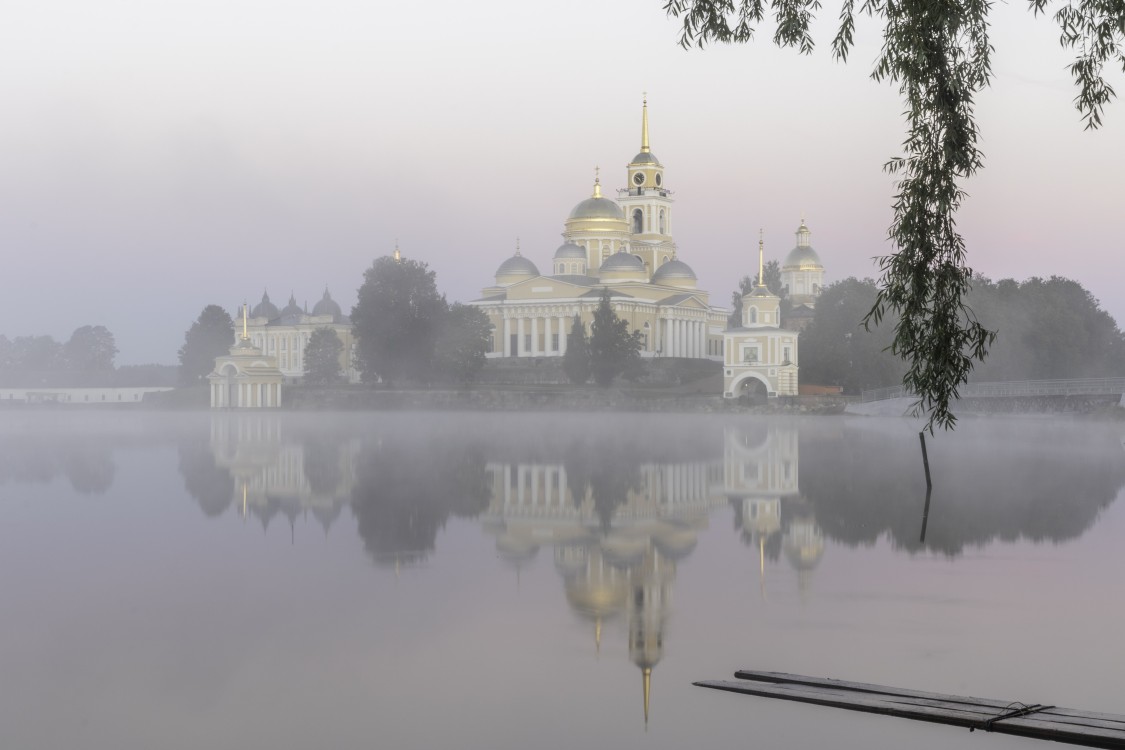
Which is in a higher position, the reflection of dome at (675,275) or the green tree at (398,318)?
the reflection of dome at (675,275)

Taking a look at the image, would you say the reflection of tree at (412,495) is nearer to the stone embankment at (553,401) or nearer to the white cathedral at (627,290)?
the stone embankment at (553,401)

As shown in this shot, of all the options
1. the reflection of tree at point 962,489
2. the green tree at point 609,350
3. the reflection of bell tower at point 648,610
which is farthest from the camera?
the green tree at point 609,350

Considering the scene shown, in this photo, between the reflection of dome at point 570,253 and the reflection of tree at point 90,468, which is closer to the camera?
the reflection of tree at point 90,468

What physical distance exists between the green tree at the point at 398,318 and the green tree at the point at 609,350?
11306 mm

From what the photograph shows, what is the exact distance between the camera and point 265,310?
137 m

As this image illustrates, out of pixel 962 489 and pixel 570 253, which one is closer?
pixel 962 489

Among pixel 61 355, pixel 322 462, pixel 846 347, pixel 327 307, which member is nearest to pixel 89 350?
pixel 61 355

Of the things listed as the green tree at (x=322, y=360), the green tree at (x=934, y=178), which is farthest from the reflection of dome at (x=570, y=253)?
the green tree at (x=934, y=178)

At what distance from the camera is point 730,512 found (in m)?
26.4

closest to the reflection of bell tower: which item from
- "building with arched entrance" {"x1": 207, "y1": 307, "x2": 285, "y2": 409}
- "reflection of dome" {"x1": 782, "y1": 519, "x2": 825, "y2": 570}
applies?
"reflection of dome" {"x1": 782, "y1": 519, "x2": 825, "y2": 570}

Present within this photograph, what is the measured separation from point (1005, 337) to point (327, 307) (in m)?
68.6

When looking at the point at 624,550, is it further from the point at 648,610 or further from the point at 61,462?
the point at 61,462

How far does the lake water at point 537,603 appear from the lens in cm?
1145

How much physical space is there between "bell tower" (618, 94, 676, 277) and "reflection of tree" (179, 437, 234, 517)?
244 feet
